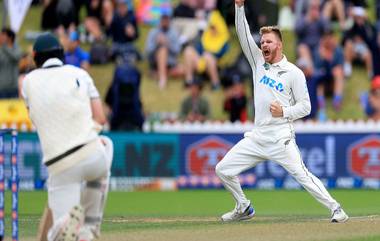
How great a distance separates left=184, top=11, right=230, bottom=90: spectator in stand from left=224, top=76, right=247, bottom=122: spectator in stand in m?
1.33

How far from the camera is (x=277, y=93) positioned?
1314cm

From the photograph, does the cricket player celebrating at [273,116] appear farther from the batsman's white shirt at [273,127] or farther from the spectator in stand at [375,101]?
the spectator in stand at [375,101]

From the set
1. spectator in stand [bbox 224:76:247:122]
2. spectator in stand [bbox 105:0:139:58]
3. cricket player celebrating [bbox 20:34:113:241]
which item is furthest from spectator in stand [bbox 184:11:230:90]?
cricket player celebrating [bbox 20:34:113:241]

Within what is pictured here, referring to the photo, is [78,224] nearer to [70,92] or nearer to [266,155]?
[70,92]

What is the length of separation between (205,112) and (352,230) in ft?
37.2

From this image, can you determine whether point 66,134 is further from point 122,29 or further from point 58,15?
point 58,15

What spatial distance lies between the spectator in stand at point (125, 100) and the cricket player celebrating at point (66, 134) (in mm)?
12267

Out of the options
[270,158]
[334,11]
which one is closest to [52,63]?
[270,158]

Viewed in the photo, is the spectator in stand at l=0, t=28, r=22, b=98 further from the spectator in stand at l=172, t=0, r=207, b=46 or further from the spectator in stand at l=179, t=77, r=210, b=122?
the spectator in stand at l=172, t=0, r=207, b=46

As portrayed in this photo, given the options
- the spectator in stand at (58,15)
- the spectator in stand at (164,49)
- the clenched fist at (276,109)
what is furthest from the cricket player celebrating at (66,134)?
the spectator in stand at (58,15)

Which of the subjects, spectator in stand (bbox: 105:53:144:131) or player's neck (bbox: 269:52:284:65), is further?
spectator in stand (bbox: 105:53:144:131)

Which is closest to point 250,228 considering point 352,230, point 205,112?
point 352,230

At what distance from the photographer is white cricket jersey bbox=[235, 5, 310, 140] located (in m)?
13.1

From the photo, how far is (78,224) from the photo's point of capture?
9.87m
